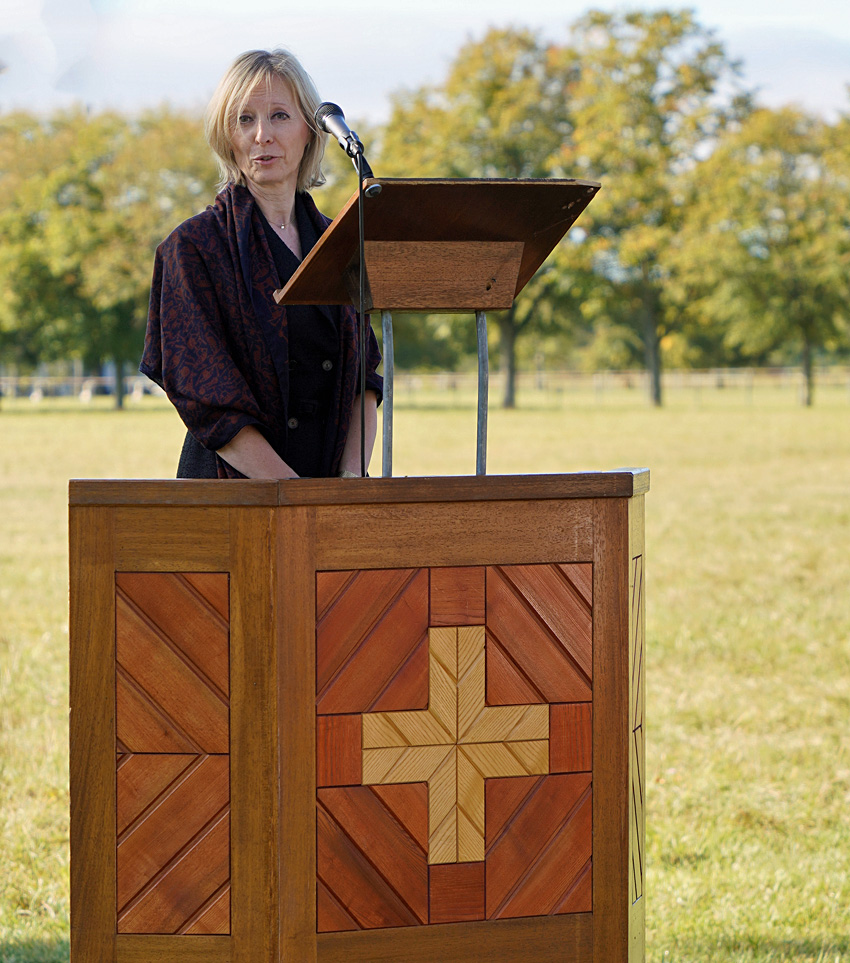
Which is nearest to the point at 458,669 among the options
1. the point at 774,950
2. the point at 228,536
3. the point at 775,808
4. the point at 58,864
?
the point at 228,536

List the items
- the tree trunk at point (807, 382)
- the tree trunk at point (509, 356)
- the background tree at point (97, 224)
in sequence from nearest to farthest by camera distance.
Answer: the tree trunk at point (807, 382)
the tree trunk at point (509, 356)
the background tree at point (97, 224)

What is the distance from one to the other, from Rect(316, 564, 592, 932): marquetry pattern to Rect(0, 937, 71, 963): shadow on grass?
1498 millimetres

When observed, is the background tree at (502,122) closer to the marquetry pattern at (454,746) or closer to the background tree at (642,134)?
the background tree at (642,134)

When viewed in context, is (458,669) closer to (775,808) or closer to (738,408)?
(775,808)

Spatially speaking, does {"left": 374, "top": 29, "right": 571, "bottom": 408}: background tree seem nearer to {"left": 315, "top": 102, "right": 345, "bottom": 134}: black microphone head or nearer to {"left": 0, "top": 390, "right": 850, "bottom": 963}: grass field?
{"left": 0, "top": 390, "right": 850, "bottom": 963}: grass field

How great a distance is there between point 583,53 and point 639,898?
135 feet

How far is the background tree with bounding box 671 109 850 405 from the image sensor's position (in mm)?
37469

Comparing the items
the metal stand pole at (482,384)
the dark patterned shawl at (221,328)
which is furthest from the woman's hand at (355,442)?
the metal stand pole at (482,384)

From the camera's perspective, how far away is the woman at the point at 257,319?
2.45 metres

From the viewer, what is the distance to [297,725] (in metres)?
2.11

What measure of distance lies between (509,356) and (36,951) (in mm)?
36872

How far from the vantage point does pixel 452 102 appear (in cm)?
4331

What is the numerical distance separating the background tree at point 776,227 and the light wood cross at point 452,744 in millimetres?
36035

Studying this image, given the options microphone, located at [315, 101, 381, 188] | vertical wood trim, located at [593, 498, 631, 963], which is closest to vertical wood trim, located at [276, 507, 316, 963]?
vertical wood trim, located at [593, 498, 631, 963]
